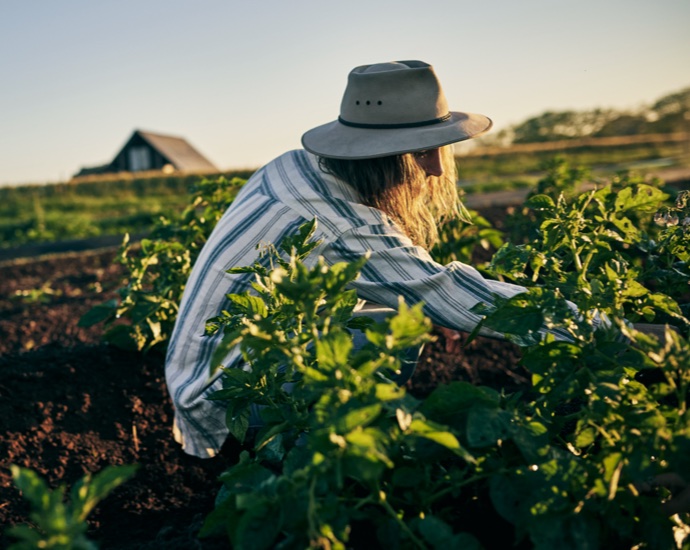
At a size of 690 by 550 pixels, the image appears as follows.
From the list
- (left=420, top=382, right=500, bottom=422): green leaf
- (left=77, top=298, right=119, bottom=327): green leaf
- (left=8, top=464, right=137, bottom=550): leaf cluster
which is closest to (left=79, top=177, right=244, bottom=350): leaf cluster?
(left=77, top=298, right=119, bottom=327): green leaf

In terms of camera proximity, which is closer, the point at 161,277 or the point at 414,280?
the point at 414,280

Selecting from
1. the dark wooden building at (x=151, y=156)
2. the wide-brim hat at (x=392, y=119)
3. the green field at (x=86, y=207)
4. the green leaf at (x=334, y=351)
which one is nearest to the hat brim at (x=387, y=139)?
the wide-brim hat at (x=392, y=119)

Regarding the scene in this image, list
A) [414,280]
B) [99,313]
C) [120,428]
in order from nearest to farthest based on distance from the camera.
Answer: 1. [414,280]
2. [120,428]
3. [99,313]

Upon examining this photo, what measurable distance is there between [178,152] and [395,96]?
35.6 metres

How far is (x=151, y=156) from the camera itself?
35.0 metres

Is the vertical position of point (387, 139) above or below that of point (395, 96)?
below

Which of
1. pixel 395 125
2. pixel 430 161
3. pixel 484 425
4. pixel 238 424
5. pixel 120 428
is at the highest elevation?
pixel 395 125

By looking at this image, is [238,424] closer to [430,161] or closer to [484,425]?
[484,425]

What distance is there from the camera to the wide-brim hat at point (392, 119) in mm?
2201

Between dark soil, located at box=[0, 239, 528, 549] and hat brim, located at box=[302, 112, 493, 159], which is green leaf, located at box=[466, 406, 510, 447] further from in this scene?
hat brim, located at box=[302, 112, 493, 159]

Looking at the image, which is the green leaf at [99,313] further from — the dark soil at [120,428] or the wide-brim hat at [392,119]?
the wide-brim hat at [392,119]

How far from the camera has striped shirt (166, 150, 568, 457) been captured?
79.1 inches

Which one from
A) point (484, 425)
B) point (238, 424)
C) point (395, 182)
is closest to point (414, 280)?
point (395, 182)

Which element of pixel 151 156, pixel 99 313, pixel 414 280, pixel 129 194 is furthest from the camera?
pixel 151 156
